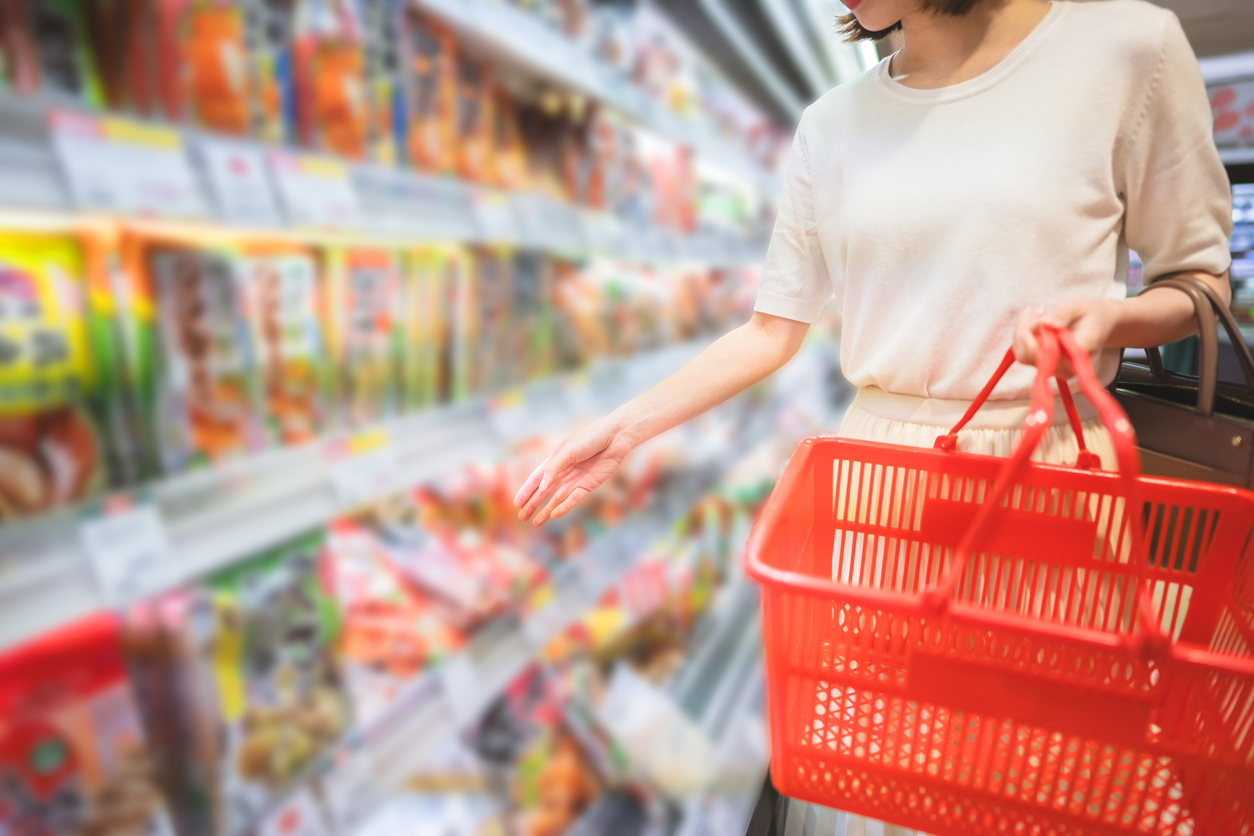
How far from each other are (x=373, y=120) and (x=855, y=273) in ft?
2.73

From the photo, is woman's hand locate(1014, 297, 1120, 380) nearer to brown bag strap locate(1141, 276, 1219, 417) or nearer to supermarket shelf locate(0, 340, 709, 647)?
brown bag strap locate(1141, 276, 1219, 417)

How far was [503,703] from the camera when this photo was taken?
1.57 meters

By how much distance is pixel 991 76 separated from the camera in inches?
30.9

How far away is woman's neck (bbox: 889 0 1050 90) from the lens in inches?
31.4

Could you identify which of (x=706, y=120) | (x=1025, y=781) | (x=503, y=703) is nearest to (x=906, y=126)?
(x=1025, y=781)

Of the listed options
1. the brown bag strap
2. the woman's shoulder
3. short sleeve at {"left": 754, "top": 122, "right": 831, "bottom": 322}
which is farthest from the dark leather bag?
short sleeve at {"left": 754, "top": 122, "right": 831, "bottom": 322}

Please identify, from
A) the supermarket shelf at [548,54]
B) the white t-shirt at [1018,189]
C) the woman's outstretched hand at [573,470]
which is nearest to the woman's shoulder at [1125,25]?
the white t-shirt at [1018,189]

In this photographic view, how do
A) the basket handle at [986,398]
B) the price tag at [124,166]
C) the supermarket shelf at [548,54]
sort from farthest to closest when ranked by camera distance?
the supermarket shelf at [548,54] < the price tag at [124,166] < the basket handle at [986,398]

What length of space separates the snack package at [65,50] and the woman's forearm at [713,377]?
71 centimetres

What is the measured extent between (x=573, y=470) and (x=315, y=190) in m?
0.61

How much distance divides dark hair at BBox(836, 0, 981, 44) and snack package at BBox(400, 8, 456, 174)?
0.74 m

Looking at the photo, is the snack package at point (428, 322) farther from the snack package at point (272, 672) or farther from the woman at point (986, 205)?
the woman at point (986, 205)

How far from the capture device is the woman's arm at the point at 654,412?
80 centimetres

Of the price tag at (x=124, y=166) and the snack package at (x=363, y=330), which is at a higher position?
the price tag at (x=124, y=166)
